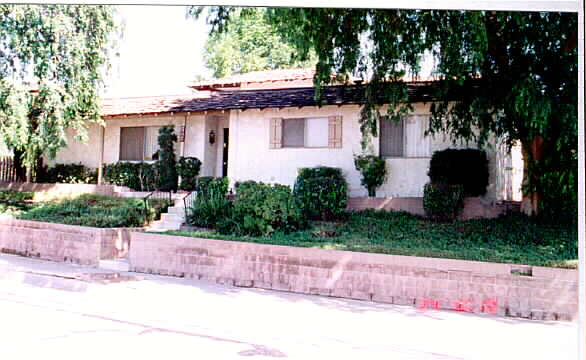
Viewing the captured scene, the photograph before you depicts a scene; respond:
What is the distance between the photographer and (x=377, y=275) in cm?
852

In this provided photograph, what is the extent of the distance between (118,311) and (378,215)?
25.4 feet

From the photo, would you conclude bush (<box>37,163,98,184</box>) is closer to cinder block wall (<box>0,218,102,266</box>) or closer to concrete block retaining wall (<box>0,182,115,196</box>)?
concrete block retaining wall (<box>0,182,115,196</box>)

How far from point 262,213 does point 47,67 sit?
9.16 m

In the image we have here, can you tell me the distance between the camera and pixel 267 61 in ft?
106

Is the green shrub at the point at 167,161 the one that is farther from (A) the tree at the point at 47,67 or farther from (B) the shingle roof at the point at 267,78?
(B) the shingle roof at the point at 267,78

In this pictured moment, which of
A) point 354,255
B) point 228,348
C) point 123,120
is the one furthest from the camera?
point 123,120

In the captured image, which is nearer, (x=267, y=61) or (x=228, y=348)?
(x=228, y=348)

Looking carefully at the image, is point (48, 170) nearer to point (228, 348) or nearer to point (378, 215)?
point (378, 215)

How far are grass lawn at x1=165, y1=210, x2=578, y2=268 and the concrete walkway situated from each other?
5.13ft

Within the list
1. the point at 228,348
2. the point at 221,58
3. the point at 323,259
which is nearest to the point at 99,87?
the point at 323,259

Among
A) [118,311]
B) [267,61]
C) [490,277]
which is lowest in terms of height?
[118,311]

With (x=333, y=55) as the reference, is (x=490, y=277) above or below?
below

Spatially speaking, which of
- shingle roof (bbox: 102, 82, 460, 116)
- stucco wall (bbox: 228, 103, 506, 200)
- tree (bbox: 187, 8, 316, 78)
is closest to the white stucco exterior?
stucco wall (bbox: 228, 103, 506, 200)

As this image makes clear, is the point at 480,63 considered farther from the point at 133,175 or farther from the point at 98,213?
the point at 133,175
